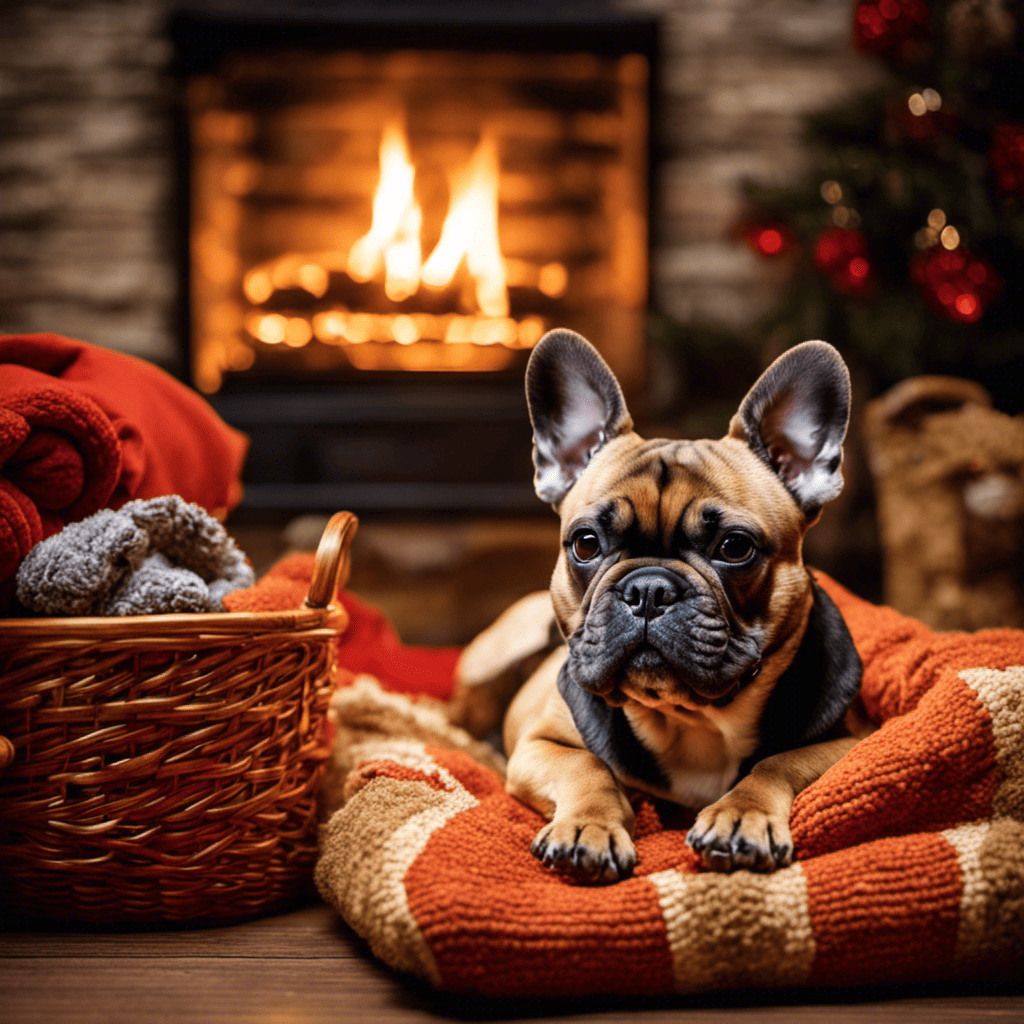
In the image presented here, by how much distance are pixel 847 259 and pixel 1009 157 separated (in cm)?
50

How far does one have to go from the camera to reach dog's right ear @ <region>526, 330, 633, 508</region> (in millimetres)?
1537

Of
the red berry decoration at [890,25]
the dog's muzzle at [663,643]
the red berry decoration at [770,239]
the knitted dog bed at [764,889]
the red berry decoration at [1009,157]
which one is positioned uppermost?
the red berry decoration at [890,25]

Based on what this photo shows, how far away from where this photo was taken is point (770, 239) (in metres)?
3.06

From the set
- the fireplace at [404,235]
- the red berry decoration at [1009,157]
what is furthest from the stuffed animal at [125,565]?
the red berry decoration at [1009,157]

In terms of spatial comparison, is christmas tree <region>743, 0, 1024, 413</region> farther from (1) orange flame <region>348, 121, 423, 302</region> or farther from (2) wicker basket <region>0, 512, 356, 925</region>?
(2) wicker basket <region>0, 512, 356, 925</region>

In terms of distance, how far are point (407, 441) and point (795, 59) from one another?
6.43 feet

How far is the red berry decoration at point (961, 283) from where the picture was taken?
2.70 meters

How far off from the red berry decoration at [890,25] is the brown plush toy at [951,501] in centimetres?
113

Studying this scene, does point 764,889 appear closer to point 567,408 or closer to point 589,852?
point 589,852

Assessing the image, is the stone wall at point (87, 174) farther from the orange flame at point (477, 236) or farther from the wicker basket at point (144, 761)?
the wicker basket at point (144, 761)

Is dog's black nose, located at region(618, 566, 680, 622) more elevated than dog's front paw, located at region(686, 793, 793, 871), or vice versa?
dog's black nose, located at region(618, 566, 680, 622)

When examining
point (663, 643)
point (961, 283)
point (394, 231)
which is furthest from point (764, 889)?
point (394, 231)

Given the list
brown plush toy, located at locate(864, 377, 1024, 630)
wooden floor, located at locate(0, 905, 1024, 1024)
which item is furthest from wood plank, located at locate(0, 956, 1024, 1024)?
brown plush toy, located at locate(864, 377, 1024, 630)

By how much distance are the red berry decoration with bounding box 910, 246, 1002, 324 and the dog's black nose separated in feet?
6.31
